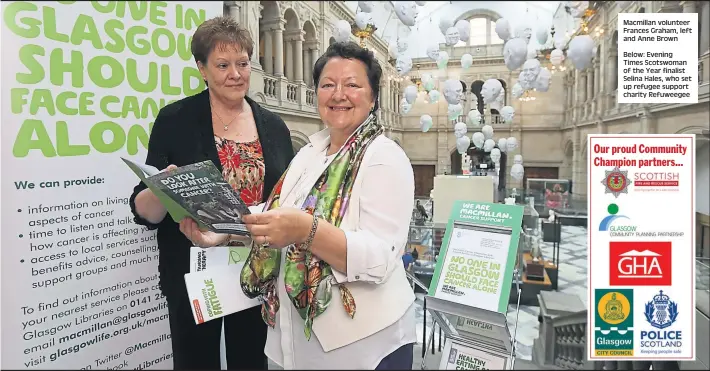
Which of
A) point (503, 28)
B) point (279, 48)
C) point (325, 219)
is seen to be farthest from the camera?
point (279, 48)

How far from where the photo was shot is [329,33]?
2.59m

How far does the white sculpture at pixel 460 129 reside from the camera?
92.7 inches

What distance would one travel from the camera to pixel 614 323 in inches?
72.9

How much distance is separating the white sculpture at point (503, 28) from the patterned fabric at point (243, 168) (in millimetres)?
1726

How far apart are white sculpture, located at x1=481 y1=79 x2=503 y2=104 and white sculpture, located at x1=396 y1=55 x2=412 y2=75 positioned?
45 centimetres

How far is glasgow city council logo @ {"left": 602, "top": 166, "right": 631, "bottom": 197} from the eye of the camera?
1731 millimetres

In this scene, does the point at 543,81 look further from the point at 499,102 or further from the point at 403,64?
the point at 403,64

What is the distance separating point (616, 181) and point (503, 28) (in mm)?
1303

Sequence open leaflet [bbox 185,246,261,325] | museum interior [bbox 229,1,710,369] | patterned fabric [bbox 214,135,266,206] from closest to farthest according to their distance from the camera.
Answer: open leaflet [bbox 185,246,261,325]
patterned fabric [bbox 214,135,266,206]
museum interior [bbox 229,1,710,369]

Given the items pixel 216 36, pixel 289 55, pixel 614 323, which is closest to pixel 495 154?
pixel 614 323

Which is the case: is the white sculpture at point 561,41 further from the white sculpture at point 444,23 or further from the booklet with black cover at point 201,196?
the booklet with black cover at point 201,196

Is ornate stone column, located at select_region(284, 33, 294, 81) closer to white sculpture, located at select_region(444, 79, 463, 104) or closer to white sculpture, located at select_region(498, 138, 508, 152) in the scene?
white sculpture, located at select_region(444, 79, 463, 104)

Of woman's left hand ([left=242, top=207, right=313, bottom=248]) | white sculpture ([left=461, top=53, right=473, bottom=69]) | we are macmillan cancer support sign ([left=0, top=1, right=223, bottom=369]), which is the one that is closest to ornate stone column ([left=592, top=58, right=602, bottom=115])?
white sculpture ([left=461, top=53, right=473, bottom=69])

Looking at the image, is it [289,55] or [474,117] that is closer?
[474,117]
